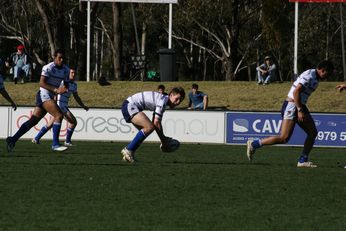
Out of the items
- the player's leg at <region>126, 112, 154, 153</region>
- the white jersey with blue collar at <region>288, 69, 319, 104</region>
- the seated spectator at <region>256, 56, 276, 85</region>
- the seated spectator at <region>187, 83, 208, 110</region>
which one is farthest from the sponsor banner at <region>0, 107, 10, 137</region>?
the white jersey with blue collar at <region>288, 69, 319, 104</region>

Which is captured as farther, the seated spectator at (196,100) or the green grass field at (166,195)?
the seated spectator at (196,100)

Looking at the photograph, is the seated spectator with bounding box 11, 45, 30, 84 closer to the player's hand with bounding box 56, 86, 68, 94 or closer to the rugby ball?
the player's hand with bounding box 56, 86, 68, 94

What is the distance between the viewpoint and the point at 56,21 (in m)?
51.6

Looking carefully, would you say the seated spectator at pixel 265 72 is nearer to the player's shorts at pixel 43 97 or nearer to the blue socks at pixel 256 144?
the player's shorts at pixel 43 97

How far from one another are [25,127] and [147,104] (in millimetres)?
3595

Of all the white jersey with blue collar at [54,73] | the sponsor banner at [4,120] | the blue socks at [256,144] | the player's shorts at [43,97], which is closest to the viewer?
the blue socks at [256,144]

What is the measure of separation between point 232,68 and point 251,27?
13596mm

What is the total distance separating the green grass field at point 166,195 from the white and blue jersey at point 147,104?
862mm

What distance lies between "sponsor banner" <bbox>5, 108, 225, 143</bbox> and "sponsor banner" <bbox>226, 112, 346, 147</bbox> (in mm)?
335

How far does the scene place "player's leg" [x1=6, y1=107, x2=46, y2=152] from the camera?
64.9ft

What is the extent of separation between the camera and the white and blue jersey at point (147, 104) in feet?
55.4

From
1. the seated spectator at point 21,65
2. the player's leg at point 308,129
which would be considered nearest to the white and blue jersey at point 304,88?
the player's leg at point 308,129

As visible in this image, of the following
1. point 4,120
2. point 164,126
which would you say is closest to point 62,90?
point 164,126

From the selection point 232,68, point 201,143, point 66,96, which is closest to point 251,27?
point 232,68
